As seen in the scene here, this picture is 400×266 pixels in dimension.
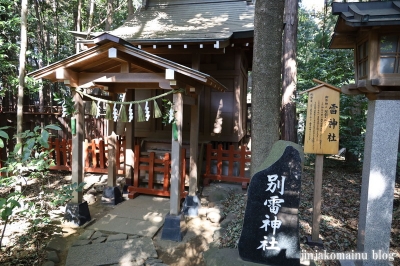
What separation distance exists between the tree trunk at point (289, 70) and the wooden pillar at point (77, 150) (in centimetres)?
644

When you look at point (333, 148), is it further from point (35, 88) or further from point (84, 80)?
point (35, 88)

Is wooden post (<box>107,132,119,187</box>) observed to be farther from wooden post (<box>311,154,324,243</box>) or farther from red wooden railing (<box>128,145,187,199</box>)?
wooden post (<box>311,154,324,243</box>)

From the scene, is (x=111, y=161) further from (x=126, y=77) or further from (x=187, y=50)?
(x=187, y=50)

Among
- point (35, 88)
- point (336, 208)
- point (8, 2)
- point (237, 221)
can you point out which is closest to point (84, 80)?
point (237, 221)

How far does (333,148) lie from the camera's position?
439cm

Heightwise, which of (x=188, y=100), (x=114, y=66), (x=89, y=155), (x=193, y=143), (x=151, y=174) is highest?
(x=114, y=66)

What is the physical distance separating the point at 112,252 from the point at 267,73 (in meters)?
3.99

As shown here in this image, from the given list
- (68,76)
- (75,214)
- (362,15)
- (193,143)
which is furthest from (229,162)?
(362,15)

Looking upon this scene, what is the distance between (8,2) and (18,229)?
738 centimetres

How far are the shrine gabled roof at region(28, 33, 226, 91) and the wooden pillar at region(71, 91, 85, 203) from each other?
424mm

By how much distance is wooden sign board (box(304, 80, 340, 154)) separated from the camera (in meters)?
4.36

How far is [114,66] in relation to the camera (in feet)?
18.3

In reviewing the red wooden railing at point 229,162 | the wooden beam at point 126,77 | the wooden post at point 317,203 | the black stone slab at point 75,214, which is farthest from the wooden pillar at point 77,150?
the wooden post at point 317,203

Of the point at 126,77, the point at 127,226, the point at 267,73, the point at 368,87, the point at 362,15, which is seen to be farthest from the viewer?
the point at 127,226
